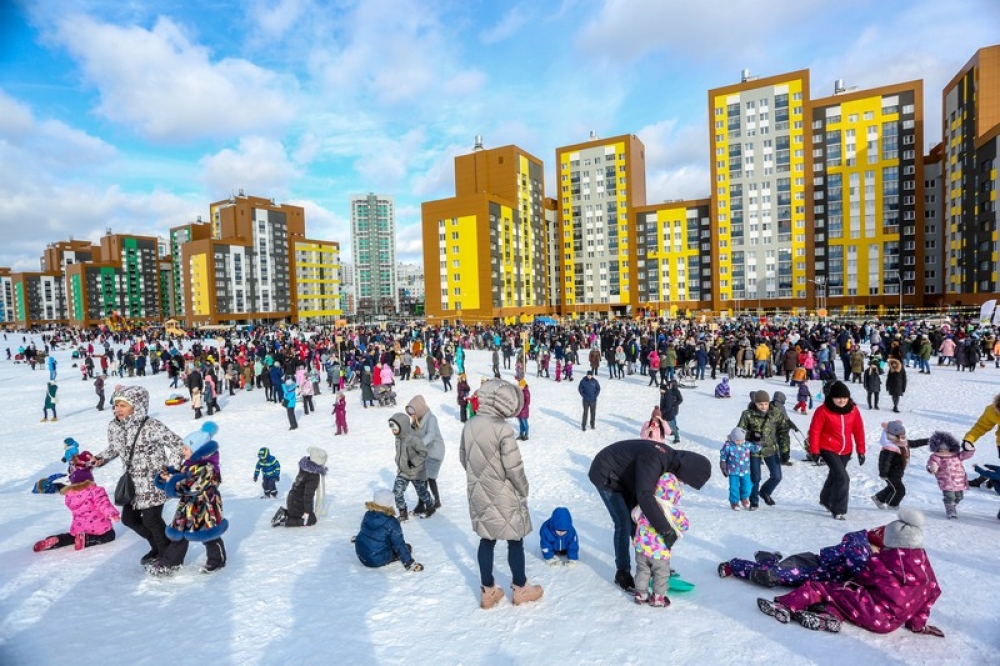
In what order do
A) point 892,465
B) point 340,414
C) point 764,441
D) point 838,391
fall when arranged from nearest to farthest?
1. point 838,391
2. point 892,465
3. point 764,441
4. point 340,414

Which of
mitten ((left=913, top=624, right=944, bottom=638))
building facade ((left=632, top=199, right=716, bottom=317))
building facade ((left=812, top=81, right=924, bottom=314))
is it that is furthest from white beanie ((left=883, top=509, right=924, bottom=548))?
building facade ((left=632, top=199, right=716, bottom=317))

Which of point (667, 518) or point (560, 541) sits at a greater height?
point (667, 518)

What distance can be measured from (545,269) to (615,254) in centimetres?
1232

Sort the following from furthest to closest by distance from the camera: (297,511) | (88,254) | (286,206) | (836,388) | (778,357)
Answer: (88,254) → (286,206) → (778,357) → (297,511) → (836,388)

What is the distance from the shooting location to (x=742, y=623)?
12.1ft

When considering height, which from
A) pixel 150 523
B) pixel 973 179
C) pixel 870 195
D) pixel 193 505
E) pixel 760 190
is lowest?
pixel 150 523

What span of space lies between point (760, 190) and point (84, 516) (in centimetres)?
7214

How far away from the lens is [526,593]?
4086 mm

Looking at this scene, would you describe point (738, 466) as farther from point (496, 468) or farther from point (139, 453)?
point (139, 453)

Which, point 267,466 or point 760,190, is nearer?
point 267,466

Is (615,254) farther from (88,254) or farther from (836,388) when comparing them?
(88,254)

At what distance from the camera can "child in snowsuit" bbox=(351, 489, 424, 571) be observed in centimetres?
488

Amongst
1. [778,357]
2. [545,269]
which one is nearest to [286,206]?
[545,269]

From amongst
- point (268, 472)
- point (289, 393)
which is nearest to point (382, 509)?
point (268, 472)
